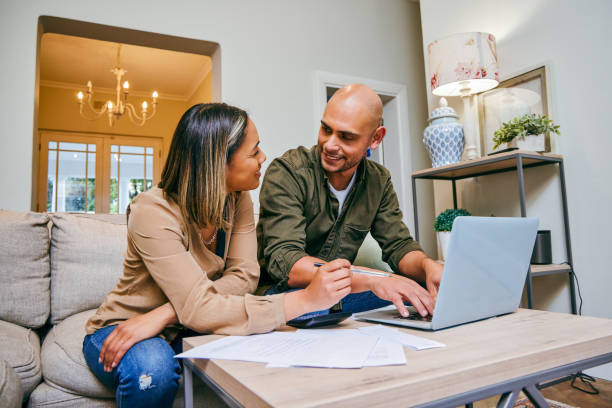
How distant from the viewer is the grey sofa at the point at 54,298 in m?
1.09

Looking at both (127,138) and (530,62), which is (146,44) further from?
(127,138)

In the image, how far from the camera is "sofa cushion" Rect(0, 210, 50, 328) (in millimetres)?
1403

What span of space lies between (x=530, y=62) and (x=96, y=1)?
2.53 m

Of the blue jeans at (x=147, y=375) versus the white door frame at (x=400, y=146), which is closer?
the blue jeans at (x=147, y=375)

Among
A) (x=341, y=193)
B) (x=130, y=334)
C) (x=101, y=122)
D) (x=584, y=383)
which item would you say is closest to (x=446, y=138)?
(x=341, y=193)

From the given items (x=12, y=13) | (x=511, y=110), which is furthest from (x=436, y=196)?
(x=12, y=13)

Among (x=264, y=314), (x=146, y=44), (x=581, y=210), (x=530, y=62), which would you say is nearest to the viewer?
(x=264, y=314)

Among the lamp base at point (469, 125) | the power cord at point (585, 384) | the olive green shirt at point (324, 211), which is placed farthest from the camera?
the lamp base at point (469, 125)

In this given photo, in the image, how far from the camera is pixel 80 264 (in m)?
1.57

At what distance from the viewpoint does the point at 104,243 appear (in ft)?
5.32

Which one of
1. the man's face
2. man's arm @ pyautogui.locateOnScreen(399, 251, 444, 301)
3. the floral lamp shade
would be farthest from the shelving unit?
the man's face

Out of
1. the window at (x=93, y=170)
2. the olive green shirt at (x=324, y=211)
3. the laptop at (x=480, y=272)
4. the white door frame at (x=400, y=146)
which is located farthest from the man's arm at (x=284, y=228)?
the window at (x=93, y=170)

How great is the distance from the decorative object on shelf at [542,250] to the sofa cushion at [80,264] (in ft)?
6.16

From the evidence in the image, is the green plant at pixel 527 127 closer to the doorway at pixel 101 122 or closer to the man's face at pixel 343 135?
the man's face at pixel 343 135
